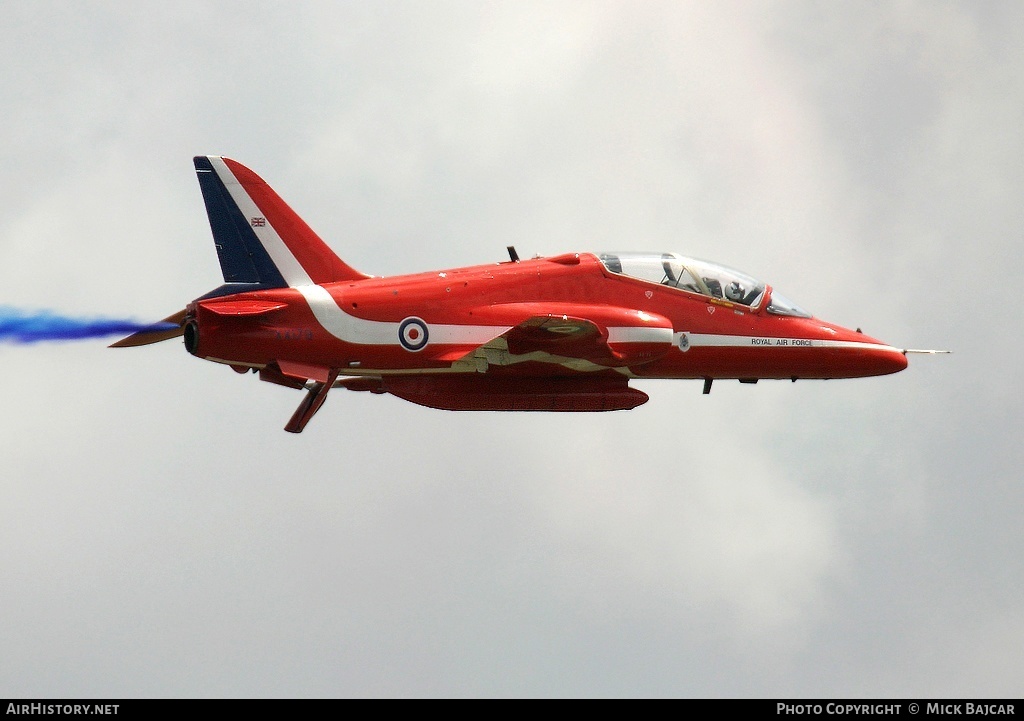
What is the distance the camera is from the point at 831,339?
4603 cm

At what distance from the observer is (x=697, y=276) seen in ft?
148

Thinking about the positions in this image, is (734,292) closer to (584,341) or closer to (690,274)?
(690,274)

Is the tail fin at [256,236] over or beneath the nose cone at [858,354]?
over

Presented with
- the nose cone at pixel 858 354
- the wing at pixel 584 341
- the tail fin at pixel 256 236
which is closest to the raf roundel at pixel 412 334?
the wing at pixel 584 341

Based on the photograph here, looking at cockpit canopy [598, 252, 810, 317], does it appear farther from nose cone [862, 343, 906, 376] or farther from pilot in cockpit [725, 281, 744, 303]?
nose cone [862, 343, 906, 376]

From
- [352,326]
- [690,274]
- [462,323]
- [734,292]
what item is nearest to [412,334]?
[462,323]

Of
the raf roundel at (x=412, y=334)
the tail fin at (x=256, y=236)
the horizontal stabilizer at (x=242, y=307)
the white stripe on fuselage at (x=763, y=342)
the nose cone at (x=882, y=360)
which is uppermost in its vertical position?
the tail fin at (x=256, y=236)

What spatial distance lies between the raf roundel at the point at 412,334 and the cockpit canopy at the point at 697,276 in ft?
15.2

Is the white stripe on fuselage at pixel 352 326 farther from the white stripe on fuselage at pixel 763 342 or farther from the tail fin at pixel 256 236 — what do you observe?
the white stripe on fuselage at pixel 763 342

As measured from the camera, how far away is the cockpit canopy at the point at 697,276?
44531 millimetres
